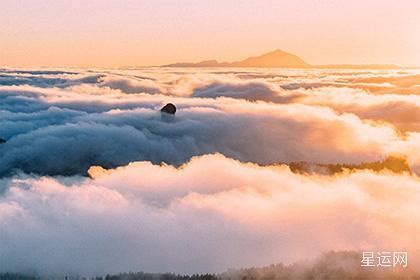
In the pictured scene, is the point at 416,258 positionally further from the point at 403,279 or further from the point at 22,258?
the point at 22,258

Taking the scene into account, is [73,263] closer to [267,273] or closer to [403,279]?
[267,273]

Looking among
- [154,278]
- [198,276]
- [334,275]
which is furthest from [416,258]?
[154,278]

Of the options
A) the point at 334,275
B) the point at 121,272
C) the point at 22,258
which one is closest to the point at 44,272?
the point at 22,258

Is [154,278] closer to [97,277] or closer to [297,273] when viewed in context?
Answer: [97,277]

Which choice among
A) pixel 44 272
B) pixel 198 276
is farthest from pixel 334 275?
pixel 44 272

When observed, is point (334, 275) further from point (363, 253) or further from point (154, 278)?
point (154, 278)

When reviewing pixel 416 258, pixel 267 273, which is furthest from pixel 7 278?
pixel 416 258
